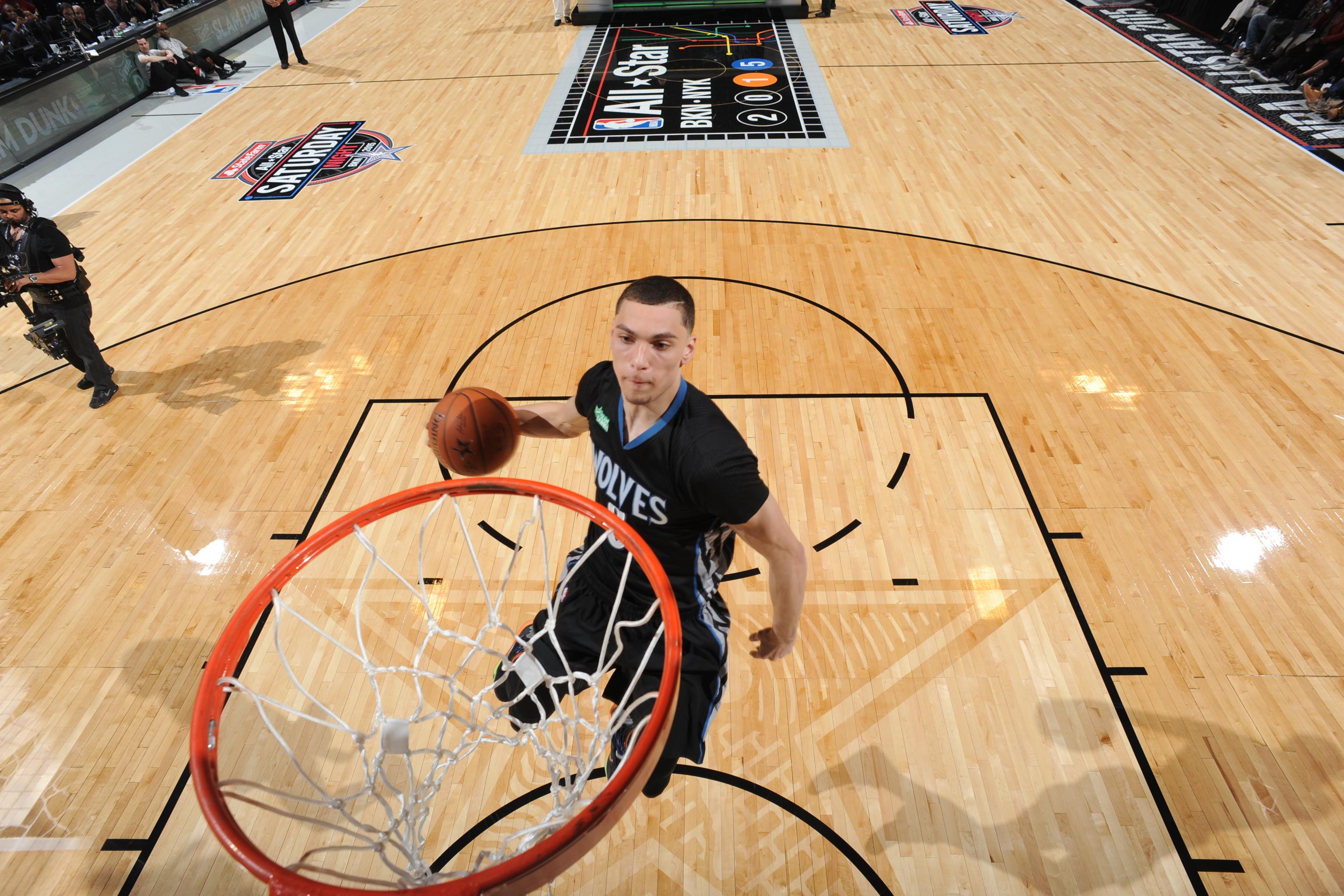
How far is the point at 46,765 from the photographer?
10.9ft

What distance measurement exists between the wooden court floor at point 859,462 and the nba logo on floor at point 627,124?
97cm

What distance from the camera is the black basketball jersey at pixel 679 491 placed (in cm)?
225

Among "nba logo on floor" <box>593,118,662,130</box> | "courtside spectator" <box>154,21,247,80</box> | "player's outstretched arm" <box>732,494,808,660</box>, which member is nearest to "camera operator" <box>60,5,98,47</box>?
"courtside spectator" <box>154,21,247,80</box>

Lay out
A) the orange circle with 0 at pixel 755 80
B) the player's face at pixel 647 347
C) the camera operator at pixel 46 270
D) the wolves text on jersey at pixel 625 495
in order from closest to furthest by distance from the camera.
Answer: the player's face at pixel 647 347, the wolves text on jersey at pixel 625 495, the camera operator at pixel 46 270, the orange circle with 0 at pixel 755 80

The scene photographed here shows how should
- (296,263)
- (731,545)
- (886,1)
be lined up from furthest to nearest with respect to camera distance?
1. (886,1)
2. (296,263)
3. (731,545)

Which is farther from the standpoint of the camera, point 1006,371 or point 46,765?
point 1006,371

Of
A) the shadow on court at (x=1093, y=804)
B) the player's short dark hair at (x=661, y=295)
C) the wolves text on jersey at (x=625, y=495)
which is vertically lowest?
the shadow on court at (x=1093, y=804)

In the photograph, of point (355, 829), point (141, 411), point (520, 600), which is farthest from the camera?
point (141, 411)

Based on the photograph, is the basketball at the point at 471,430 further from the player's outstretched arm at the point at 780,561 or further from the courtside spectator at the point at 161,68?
the courtside spectator at the point at 161,68

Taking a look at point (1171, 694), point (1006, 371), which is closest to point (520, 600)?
point (1171, 694)

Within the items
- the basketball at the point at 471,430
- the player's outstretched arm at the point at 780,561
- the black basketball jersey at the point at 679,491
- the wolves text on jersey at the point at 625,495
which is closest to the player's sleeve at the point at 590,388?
the black basketball jersey at the point at 679,491

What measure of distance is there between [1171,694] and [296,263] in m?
7.12

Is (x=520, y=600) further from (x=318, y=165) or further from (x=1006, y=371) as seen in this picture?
(x=318, y=165)

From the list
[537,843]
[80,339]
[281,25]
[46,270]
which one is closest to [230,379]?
[80,339]
